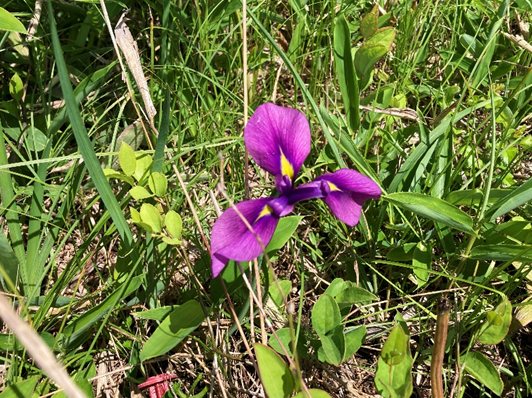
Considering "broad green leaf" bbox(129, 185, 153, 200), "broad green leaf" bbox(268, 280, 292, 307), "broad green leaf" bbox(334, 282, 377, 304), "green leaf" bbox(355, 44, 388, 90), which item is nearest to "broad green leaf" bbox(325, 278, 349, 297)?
"broad green leaf" bbox(334, 282, 377, 304)

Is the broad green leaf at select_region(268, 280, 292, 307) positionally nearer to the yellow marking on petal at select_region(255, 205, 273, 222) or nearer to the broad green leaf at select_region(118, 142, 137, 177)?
the yellow marking on petal at select_region(255, 205, 273, 222)

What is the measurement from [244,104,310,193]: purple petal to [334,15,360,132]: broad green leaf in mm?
566

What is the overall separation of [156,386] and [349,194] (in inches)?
31.2

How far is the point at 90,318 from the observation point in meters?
1.38

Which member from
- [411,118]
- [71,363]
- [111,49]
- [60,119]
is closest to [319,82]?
[411,118]

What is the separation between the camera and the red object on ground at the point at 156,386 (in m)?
1.48

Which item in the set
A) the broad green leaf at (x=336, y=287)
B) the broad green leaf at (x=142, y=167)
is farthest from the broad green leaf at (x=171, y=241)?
the broad green leaf at (x=336, y=287)

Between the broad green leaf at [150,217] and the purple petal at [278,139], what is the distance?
309 millimetres

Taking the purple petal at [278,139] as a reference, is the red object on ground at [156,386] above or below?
below

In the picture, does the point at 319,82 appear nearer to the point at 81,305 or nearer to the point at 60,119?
the point at 60,119

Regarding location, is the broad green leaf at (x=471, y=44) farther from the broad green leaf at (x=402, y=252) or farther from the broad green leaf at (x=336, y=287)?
the broad green leaf at (x=336, y=287)

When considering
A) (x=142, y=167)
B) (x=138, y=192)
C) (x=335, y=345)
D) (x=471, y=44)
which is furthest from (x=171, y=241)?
(x=471, y=44)

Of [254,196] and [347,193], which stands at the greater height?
[347,193]

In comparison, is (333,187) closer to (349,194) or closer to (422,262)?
(349,194)
